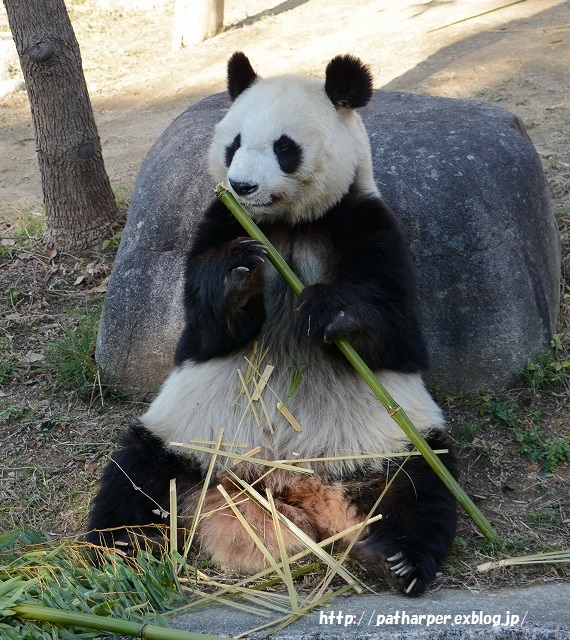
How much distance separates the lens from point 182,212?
4.72 m

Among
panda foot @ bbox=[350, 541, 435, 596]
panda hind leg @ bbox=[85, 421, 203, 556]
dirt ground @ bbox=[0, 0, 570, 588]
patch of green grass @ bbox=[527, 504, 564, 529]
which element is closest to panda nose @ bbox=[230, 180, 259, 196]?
A: panda hind leg @ bbox=[85, 421, 203, 556]

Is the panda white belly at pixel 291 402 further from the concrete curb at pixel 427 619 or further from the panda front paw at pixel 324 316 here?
the concrete curb at pixel 427 619

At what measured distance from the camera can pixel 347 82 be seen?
3.44 meters

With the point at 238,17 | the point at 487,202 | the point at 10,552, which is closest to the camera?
the point at 10,552

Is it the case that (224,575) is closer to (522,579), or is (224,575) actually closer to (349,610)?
(349,610)

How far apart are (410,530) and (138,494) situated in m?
1.08

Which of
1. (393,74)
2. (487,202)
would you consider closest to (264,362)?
(487,202)

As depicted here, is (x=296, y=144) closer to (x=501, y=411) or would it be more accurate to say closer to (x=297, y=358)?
(x=297, y=358)

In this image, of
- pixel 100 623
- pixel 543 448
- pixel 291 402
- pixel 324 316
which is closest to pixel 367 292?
pixel 324 316

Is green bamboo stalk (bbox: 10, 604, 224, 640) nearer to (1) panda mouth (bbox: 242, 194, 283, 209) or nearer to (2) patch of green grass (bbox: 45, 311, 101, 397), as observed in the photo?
(1) panda mouth (bbox: 242, 194, 283, 209)

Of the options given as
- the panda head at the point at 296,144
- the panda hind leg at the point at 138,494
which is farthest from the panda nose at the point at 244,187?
the panda hind leg at the point at 138,494

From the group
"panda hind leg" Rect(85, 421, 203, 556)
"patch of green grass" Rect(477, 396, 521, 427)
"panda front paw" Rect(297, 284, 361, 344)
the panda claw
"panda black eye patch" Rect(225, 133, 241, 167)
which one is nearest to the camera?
the panda claw

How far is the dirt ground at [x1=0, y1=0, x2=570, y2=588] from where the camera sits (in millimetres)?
3891

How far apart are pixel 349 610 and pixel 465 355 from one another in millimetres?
1998
